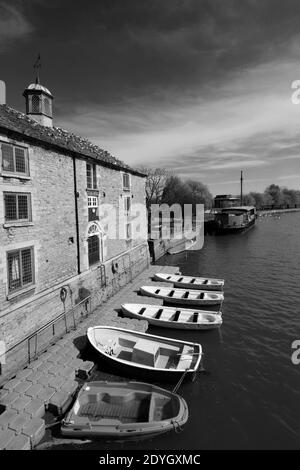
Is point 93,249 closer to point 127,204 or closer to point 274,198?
point 127,204

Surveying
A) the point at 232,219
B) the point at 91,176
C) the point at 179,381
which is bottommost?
the point at 179,381

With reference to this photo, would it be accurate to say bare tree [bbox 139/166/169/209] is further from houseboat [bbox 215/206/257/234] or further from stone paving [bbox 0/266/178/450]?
stone paving [bbox 0/266/178/450]

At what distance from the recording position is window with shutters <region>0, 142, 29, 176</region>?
13250 millimetres

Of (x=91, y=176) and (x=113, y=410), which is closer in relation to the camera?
(x=113, y=410)

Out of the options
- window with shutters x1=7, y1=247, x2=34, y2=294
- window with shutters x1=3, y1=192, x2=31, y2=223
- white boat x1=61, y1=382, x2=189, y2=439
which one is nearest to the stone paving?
white boat x1=61, y1=382, x2=189, y2=439

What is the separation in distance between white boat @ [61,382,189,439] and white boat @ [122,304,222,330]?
7048mm

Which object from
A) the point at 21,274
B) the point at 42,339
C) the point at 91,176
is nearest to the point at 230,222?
the point at 91,176

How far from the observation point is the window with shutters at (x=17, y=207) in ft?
44.0

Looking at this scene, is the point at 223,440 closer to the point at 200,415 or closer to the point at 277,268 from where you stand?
the point at 200,415

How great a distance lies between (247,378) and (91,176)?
53.5 feet

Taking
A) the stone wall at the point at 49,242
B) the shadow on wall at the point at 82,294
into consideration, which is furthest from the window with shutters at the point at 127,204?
the shadow on wall at the point at 82,294

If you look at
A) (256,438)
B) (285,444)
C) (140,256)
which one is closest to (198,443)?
(256,438)

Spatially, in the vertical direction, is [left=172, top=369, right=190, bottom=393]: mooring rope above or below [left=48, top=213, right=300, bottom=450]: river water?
above

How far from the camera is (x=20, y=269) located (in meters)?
14.3
